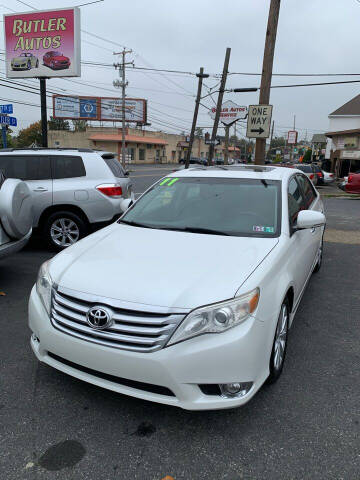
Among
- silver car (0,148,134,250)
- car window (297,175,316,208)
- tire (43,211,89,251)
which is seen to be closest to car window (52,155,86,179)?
silver car (0,148,134,250)

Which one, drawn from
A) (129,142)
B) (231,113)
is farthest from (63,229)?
(129,142)

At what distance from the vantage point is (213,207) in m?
3.74

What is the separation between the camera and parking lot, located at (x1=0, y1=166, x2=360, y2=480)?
216cm

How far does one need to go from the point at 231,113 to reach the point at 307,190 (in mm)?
19988

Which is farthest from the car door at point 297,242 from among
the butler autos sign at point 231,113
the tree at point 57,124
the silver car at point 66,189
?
the tree at point 57,124

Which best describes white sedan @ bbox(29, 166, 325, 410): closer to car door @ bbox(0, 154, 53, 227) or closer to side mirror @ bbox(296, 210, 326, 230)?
side mirror @ bbox(296, 210, 326, 230)

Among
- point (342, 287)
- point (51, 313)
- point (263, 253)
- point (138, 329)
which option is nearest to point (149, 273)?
point (138, 329)

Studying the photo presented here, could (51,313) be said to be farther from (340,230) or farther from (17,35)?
(17,35)

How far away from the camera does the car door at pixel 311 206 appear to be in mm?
4286

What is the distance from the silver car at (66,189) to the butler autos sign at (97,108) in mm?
55318

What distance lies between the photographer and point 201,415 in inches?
102

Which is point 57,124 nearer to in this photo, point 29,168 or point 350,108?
point 350,108

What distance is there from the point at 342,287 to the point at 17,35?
1746 cm

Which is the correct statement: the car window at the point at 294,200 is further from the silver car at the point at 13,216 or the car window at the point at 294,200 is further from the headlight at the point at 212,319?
the silver car at the point at 13,216
